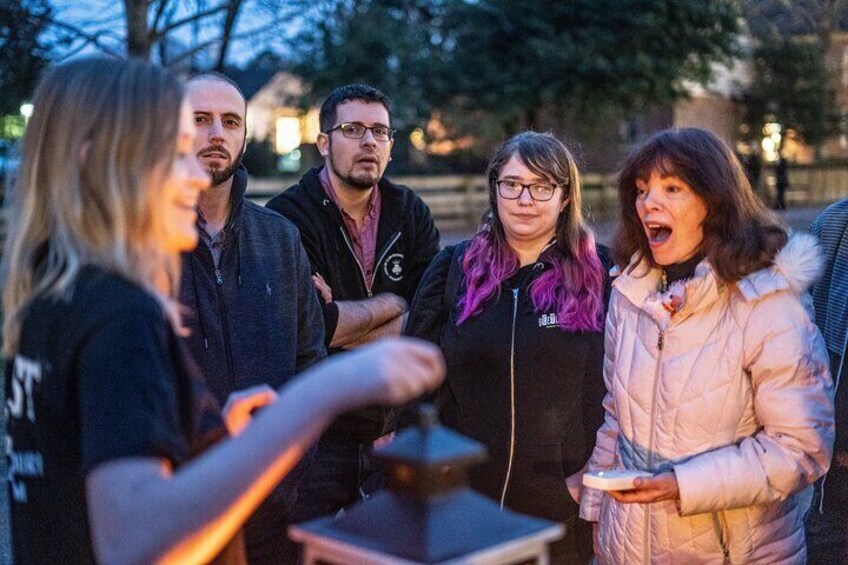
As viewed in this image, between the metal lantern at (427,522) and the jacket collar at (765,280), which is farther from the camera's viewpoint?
the jacket collar at (765,280)

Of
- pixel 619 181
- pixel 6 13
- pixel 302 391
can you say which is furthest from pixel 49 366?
pixel 6 13

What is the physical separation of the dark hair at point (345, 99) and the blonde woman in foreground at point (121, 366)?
A: 10.4ft

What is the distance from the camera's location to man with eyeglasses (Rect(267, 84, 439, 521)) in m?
4.43

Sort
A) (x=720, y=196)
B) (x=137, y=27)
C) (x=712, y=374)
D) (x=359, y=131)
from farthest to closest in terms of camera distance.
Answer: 1. (x=137, y=27)
2. (x=359, y=131)
3. (x=720, y=196)
4. (x=712, y=374)

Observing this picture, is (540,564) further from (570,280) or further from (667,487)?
(570,280)

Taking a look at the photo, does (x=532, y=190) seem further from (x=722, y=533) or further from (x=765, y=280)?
(x=722, y=533)

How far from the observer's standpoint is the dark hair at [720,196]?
9.88 feet

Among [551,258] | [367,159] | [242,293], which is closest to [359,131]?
[367,159]

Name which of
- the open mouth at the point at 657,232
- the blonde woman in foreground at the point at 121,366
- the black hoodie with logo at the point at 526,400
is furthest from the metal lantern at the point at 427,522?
the black hoodie with logo at the point at 526,400

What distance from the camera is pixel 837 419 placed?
3.55m

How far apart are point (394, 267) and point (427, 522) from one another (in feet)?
10.7

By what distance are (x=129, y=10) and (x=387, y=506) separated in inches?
478

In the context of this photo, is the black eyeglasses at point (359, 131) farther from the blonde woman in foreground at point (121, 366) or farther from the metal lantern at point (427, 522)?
the metal lantern at point (427, 522)

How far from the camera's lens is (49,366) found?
1.62 meters
